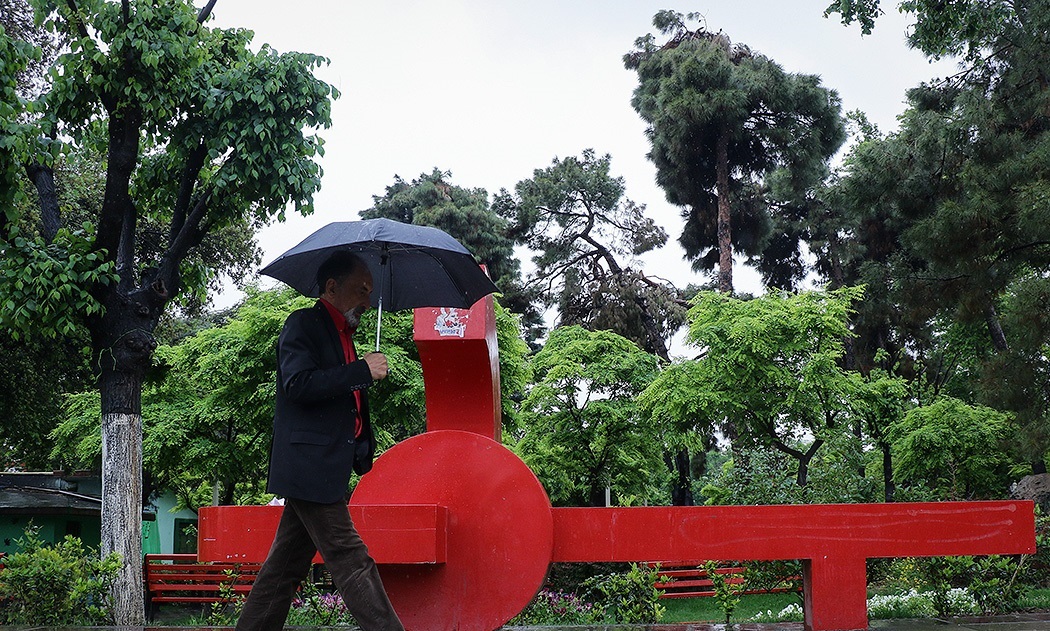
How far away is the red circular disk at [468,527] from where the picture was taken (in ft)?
18.5

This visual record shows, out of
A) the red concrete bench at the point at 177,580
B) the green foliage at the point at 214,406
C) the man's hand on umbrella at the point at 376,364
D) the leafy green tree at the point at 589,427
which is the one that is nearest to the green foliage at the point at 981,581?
the man's hand on umbrella at the point at 376,364

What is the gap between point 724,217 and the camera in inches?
1172

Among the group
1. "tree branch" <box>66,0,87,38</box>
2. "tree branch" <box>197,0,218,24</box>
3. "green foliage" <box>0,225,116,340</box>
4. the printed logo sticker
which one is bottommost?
the printed logo sticker

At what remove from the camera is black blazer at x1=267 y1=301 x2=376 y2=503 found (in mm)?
4188

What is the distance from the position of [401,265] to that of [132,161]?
5.86m

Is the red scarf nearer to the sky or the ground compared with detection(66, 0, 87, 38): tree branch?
nearer to the ground

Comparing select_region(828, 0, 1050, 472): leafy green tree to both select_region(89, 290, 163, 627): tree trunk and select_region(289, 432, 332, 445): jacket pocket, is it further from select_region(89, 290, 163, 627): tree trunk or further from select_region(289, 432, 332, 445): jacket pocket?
select_region(289, 432, 332, 445): jacket pocket

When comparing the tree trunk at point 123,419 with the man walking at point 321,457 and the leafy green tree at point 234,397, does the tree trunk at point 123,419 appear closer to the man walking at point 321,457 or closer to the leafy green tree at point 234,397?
the man walking at point 321,457

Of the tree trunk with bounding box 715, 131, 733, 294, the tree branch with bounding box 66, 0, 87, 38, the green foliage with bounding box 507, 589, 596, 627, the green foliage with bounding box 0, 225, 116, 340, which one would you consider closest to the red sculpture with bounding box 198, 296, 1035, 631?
the green foliage with bounding box 507, 589, 596, 627

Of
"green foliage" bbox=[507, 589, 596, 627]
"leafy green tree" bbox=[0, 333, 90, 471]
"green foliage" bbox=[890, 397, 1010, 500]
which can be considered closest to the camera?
"green foliage" bbox=[507, 589, 596, 627]

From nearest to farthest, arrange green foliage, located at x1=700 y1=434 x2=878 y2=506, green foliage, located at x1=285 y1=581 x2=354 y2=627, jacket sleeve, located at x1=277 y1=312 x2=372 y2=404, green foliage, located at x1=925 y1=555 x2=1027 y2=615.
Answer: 1. jacket sleeve, located at x1=277 y1=312 x2=372 y2=404
2. green foliage, located at x1=925 y1=555 x2=1027 y2=615
3. green foliage, located at x1=285 y1=581 x2=354 y2=627
4. green foliage, located at x1=700 y1=434 x2=878 y2=506

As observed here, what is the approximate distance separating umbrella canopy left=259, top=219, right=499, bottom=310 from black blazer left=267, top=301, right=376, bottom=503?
490 millimetres

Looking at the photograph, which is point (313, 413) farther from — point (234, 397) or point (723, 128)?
Result: point (723, 128)

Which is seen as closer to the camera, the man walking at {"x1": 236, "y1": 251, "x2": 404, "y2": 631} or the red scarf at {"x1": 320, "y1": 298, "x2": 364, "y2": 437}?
the man walking at {"x1": 236, "y1": 251, "x2": 404, "y2": 631}
